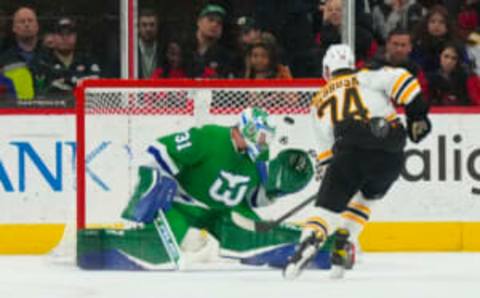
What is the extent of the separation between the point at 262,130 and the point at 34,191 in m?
2.12

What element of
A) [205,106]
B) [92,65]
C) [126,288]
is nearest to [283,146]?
[205,106]

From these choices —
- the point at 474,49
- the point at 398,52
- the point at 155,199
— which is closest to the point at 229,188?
the point at 155,199

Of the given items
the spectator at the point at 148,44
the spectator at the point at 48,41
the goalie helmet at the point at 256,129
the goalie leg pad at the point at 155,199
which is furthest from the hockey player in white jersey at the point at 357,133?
the spectator at the point at 48,41

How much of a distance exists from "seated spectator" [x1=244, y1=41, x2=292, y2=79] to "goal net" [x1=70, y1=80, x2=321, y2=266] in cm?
37

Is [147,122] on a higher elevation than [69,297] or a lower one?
higher

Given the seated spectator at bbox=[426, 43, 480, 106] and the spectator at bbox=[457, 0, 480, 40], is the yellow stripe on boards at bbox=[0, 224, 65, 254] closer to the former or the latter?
the seated spectator at bbox=[426, 43, 480, 106]

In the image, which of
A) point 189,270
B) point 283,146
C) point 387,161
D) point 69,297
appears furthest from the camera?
point 283,146

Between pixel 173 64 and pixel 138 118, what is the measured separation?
27.3 inches

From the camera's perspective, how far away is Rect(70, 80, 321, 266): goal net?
10.5 m

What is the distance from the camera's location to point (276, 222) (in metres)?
10.4

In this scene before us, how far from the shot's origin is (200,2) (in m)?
11.2

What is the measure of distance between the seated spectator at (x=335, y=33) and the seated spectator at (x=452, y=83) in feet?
1.46

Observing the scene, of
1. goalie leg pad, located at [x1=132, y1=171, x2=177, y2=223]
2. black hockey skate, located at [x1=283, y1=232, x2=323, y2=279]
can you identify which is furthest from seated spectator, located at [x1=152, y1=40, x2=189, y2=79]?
black hockey skate, located at [x1=283, y1=232, x2=323, y2=279]

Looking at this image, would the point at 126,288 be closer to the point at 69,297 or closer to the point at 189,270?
the point at 69,297
